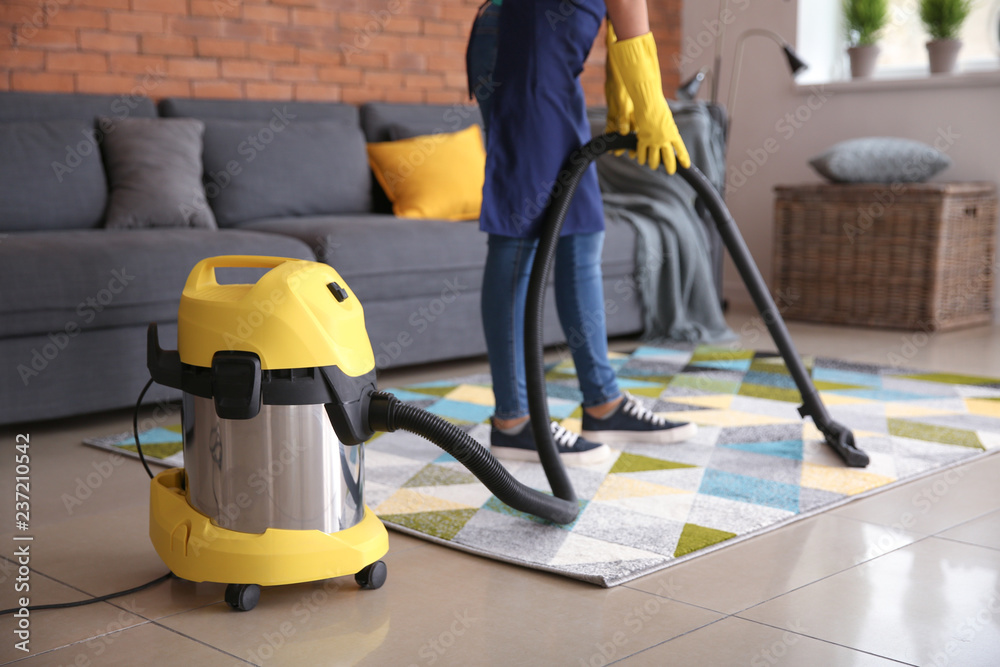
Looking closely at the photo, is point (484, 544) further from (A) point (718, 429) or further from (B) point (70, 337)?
(B) point (70, 337)

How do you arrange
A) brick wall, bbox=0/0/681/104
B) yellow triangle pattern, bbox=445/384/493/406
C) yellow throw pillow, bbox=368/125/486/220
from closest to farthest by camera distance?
yellow triangle pattern, bbox=445/384/493/406
brick wall, bbox=0/0/681/104
yellow throw pillow, bbox=368/125/486/220

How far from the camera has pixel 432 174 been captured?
3.51 m

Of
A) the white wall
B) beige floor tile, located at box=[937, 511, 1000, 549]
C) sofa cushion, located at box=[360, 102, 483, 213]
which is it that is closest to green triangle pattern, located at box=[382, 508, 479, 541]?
beige floor tile, located at box=[937, 511, 1000, 549]

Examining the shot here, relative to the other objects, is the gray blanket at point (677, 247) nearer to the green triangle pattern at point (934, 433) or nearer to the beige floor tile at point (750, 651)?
the green triangle pattern at point (934, 433)

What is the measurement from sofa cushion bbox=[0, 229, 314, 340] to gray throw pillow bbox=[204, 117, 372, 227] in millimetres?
684

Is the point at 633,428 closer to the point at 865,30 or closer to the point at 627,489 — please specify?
the point at 627,489

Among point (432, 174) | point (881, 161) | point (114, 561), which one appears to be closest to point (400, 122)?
point (432, 174)

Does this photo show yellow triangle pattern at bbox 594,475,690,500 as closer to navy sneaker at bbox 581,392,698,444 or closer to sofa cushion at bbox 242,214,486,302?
navy sneaker at bbox 581,392,698,444

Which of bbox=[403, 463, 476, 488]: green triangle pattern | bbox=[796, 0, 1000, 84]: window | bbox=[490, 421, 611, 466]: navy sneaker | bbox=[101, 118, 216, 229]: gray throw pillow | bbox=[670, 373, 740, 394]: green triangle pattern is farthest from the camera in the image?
bbox=[796, 0, 1000, 84]: window

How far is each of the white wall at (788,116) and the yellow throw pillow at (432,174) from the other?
1715mm

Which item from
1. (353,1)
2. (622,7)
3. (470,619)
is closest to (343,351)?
(470,619)

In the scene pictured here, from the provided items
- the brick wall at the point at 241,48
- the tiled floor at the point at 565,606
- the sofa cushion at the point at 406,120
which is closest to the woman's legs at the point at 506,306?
the tiled floor at the point at 565,606

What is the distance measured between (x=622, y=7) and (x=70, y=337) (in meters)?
1.42

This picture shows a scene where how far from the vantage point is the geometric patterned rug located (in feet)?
5.39
